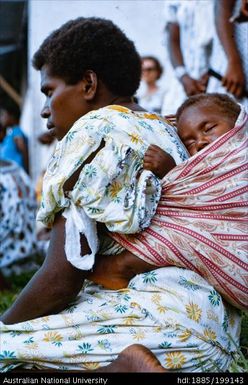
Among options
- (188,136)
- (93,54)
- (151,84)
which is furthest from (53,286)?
(151,84)

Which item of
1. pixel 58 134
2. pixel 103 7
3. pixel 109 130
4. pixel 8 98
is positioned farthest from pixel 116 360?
pixel 8 98

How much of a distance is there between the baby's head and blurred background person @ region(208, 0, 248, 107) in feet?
5.64

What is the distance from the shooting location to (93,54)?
9.48 feet

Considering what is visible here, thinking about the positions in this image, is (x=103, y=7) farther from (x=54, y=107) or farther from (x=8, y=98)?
(x=8, y=98)

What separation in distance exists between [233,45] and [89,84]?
210 cm

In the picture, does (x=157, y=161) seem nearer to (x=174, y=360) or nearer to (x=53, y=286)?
(x=53, y=286)

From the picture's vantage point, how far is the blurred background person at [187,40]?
518 cm

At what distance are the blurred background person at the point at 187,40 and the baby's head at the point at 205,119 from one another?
7.40 feet

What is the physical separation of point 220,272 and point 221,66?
8.88 ft

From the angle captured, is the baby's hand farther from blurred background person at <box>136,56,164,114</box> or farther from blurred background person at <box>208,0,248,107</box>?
blurred background person at <box>136,56,164,114</box>

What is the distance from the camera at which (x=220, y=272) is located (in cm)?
259

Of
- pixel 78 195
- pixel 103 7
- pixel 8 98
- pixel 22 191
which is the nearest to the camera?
pixel 78 195

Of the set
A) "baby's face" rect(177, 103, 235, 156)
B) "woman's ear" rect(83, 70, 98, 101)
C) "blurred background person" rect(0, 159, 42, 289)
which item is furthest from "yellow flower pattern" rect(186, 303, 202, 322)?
"blurred background person" rect(0, 159, 42, 289)

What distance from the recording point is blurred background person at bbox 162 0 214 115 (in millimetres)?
5176
